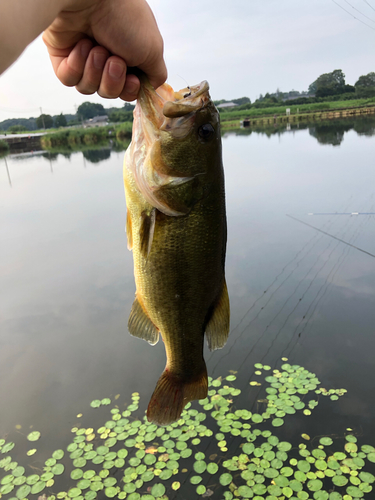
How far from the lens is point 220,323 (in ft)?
6.10

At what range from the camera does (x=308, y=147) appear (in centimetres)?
2178

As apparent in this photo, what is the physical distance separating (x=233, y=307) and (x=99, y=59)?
4957mm

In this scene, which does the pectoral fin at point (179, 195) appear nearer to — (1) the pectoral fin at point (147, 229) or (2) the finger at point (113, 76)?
(1) the pectoral fin at point (147, 229)

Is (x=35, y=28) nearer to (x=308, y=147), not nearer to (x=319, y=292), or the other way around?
(x=319, y=292)

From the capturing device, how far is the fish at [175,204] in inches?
62.0

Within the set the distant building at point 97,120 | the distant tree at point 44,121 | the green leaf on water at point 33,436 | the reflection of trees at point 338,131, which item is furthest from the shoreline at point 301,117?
the green leaf on water at point 33,436

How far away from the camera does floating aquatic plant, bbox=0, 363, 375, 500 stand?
310cm

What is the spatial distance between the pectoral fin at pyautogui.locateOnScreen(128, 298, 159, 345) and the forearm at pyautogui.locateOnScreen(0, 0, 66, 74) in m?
1.29

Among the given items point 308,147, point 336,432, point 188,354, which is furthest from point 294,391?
point 308,147

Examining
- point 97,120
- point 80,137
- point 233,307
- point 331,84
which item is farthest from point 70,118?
point 233,307

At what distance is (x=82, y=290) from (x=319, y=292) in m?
4.33

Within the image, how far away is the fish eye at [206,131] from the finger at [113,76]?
381 millimetres

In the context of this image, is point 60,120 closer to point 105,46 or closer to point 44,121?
point 44,121

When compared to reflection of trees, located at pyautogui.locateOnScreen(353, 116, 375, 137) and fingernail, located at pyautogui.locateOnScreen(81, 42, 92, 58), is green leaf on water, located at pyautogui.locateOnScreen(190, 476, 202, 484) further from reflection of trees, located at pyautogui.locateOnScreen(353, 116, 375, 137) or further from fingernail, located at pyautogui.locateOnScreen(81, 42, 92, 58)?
reflection of trees, located at pyautogui.locateOnScreen(353, 116, 375, 137)
